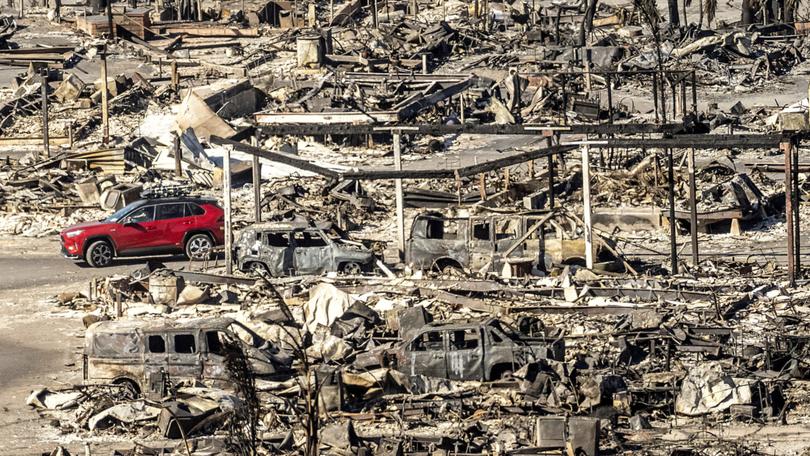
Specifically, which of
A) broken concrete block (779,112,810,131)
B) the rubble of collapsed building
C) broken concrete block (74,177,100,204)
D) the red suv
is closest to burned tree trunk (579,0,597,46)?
the rubble of collapsed building

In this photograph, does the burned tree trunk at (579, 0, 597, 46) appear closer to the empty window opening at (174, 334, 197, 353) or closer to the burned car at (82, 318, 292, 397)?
the burned car at (82, 318, 292, 397)

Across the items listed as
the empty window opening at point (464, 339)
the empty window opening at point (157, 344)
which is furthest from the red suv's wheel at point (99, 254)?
the empty window opening at point (464, 339)

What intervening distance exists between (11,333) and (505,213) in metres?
9.46

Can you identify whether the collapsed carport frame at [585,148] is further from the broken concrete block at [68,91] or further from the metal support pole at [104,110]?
the broken concrete block at [68,91]

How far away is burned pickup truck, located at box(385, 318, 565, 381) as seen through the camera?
24266 millimetres

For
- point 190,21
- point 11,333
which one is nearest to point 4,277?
point 11,333

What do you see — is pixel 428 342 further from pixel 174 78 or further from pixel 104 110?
pixel 174 78

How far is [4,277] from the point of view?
3303 centimetres

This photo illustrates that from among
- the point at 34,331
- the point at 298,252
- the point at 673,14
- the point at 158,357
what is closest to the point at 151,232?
the point at 298,252

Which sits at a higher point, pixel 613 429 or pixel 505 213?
pixel 505 213

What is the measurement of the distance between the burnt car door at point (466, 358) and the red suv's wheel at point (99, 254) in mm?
11227

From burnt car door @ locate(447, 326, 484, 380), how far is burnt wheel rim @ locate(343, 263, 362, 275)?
23.2ft

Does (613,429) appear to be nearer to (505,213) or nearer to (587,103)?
(505,213)

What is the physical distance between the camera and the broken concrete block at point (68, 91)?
162 ft
